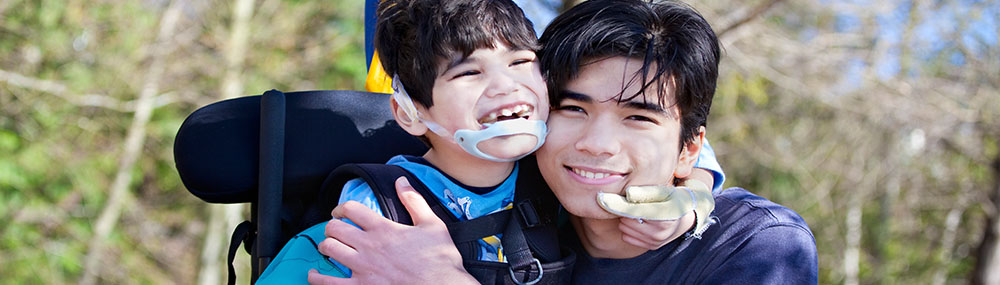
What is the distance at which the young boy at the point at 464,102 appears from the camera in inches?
66.1

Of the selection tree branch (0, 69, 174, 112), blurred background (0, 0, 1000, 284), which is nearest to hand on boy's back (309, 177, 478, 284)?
blurred background (0, 0, 1000, 284)

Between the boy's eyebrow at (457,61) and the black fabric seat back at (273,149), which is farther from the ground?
the boy's eyebrow at (457,61)

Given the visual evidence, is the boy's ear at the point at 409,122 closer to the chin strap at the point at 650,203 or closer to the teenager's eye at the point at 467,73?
the teenager's eye at the point at 467,73

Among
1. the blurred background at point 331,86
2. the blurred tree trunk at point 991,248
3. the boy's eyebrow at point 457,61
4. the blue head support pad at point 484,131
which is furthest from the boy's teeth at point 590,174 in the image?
the blurred tree trunk at point 991,248

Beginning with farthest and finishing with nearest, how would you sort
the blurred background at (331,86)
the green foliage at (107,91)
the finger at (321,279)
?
the green foliage at (107,91)
the blurred background at (331,86)
the finger at (321,279)

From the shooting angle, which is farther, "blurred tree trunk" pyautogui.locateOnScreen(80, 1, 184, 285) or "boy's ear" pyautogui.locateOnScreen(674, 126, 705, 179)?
"blurred tree trunk" pyautogui.locateOnScreen(80, 1, 184, 285)

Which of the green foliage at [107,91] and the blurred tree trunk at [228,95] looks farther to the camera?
the blurred tree trunk at [228,95]

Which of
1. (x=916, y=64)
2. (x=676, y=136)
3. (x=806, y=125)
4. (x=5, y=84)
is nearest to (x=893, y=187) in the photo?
(x=806, y=125)

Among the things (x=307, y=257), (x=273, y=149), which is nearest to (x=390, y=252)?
(x=307, y=257)

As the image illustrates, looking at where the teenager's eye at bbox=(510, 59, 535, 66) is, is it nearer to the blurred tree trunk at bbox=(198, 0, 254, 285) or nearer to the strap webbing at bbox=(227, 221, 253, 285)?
the strap webbing at bbox=(227, 221, 253, 285)

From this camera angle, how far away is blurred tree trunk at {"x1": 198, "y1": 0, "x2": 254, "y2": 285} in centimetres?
796

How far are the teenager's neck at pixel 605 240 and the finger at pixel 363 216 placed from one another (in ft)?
1.71

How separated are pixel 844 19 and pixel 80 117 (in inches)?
290

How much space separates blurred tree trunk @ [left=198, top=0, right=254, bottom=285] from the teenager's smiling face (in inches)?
256
